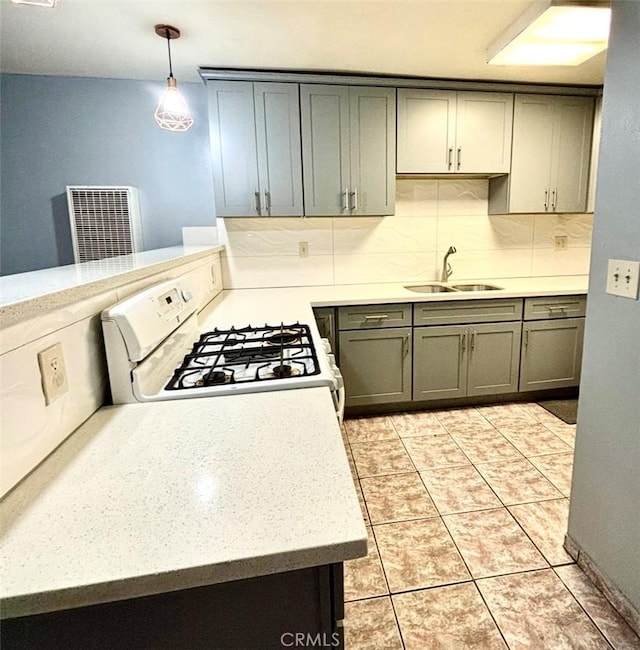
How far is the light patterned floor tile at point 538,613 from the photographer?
127cm

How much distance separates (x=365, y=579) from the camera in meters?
1.52

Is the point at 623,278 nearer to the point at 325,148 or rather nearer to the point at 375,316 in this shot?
the point at 375,316

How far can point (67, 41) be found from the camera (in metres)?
2.14

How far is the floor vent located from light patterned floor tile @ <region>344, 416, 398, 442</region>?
79.3 inches

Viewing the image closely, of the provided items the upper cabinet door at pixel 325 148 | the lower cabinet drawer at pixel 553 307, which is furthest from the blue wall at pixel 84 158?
the lower cabinet drawer at pixel 553 307

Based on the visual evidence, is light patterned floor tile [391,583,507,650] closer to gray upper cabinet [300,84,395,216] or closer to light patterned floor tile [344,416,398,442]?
light patterned floor tile [344,416,398,442]

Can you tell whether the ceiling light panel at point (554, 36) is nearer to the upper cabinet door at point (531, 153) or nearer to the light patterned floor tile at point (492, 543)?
the upper cabinet door at point (531, 153)

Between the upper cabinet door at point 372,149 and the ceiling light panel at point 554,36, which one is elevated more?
the ceiling light panel at point 554,36

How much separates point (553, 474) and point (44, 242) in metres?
3.60

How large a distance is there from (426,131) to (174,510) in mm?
2820

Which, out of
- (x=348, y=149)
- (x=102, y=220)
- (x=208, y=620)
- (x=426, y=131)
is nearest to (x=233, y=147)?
(x=348, y=149)

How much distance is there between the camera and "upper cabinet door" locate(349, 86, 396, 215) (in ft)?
8.63

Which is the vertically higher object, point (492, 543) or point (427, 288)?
point (427, 288)

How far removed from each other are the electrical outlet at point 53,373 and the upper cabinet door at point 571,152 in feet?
10.7
